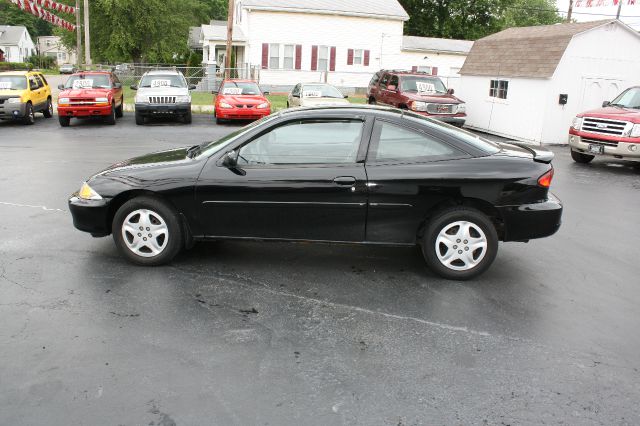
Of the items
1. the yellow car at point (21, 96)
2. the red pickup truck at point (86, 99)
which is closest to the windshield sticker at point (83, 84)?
the red pickup truck at point (86, 99)

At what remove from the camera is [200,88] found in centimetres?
3347

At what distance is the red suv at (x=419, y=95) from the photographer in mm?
18266

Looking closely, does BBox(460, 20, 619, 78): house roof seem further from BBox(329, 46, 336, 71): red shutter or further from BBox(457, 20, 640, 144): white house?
BBox(329, 46, 336, 71): red shutter

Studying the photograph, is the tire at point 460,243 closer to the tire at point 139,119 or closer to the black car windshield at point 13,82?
the tire at point 139,119

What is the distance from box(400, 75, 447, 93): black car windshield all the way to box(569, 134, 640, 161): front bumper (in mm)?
6560

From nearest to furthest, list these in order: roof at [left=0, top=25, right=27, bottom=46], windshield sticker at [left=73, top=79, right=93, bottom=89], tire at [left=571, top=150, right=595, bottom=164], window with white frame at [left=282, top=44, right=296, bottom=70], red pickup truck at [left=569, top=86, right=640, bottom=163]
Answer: red pickup truck at [left=569, top=86, right=640, bottom=163] < tire at [left=571, top=150, right=595, bottom=164] < windshield sticker at [left=73, top=79, right=93, bottom=89] < window with white frame at [left=282, top=44, right=296, bottom=70] < roof at [left=0, top=25, right=27, bottom=46]

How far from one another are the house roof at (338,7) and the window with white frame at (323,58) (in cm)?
210

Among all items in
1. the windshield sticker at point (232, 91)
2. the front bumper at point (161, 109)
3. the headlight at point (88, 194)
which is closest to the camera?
the headlight at point (88, 194)

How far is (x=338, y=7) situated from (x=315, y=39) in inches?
92.1

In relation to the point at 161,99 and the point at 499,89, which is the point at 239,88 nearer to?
the point at 161,99

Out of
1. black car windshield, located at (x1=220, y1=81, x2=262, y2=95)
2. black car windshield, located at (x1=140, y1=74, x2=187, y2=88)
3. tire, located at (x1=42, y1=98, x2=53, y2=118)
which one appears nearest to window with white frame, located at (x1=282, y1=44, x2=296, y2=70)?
black car windshield, located at (x1=220, y1=81, x2=262, y2=95)

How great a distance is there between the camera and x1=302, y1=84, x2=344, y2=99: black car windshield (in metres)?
19.9

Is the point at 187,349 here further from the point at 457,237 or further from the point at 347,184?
the point at 457,237

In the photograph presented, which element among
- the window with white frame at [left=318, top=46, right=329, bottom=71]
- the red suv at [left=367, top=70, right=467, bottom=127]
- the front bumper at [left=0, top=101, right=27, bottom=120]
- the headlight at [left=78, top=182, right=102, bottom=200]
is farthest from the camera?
the window with white frame at [left=318, top=46, right=329, bottom=71]
